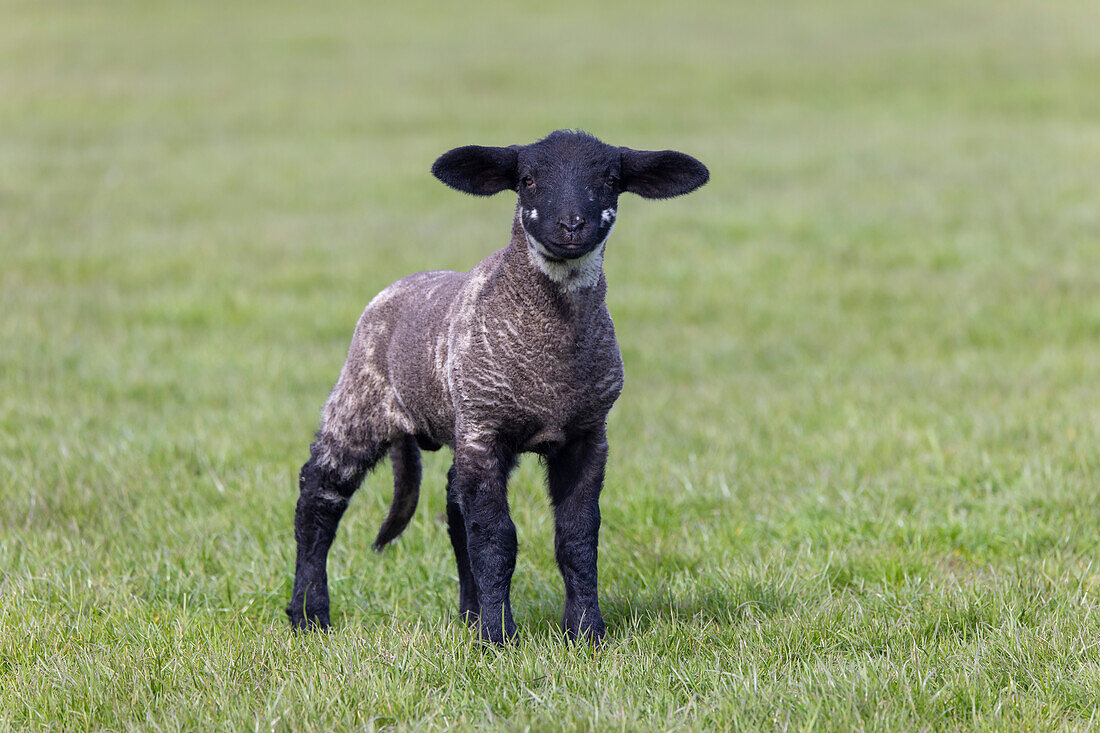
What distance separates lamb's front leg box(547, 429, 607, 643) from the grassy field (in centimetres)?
15

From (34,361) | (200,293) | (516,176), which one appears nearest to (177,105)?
(200,293)

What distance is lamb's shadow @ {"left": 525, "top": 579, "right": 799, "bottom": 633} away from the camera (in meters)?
4.52

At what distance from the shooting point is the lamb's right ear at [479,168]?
169 inches

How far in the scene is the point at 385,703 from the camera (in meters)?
3.69

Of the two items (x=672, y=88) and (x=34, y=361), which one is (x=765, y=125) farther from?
(x=34, y=361)

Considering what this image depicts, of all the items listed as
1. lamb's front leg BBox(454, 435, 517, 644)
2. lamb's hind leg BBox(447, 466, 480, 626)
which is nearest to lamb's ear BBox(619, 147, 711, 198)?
lamb's front leg BBox(454, 435, 517, 644)

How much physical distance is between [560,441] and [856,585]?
5.66 ft

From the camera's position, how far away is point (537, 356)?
420 cm

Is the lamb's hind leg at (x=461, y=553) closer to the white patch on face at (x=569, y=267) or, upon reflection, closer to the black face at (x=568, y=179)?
the white patch on face at (x=569, y=267)

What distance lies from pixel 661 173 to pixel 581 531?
1476 millimetres

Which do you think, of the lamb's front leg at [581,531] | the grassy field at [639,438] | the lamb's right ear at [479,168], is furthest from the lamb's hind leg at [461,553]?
the lamb's right ear at [479,168]

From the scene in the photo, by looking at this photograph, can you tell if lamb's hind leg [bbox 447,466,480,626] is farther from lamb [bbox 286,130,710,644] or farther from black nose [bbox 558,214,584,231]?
black nose [bbox 558,214,584,231]

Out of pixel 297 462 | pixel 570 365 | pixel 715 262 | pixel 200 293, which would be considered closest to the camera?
pixel 570 365

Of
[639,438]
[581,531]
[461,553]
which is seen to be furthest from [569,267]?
[639,438]
